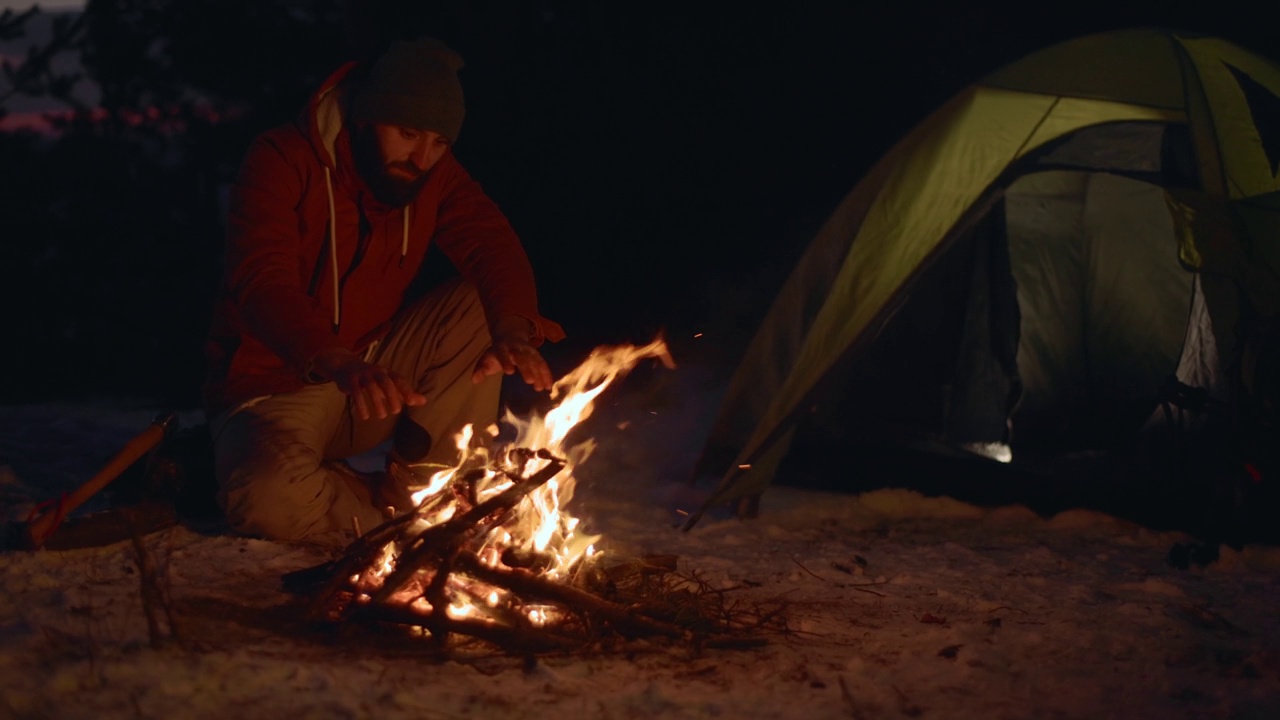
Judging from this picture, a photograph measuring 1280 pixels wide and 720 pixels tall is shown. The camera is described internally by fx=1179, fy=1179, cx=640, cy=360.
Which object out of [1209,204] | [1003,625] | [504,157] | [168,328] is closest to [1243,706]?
[1003,625]

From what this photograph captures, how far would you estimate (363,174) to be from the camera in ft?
12.6

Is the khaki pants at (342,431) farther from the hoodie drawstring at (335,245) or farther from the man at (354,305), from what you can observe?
the hoodie drawstring at (335,245)

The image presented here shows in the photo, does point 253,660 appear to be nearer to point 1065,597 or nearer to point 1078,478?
point 1065,597

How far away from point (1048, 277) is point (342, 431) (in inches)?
130

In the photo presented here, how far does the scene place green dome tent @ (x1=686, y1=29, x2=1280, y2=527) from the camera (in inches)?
165

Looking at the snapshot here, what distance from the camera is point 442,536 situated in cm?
301

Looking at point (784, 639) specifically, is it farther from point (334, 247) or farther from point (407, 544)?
point (334, 247)

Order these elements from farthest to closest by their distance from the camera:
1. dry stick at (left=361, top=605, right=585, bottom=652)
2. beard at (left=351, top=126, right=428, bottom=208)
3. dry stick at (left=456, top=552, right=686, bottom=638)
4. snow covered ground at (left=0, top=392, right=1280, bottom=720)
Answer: beard at (left=351, top=126, right=428, bottom=208) → dry stick at (left=456, top=552, right=686, bottom=638) → dry stick at (left=361, top=605, right=585, bottom=652) → snow covered ground at (left=0, top=392, right=1280, bottom=720)

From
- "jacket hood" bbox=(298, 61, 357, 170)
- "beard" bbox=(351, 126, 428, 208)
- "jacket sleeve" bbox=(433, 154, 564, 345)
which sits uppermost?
"jacket hood" bbox=(298, 61, 357, 170)

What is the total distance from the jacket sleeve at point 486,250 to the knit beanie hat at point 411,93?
457 mm

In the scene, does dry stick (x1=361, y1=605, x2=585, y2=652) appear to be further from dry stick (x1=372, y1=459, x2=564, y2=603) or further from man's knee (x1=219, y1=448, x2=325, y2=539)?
man's knee (x1=219, y1=448, x2=325, y2=539)

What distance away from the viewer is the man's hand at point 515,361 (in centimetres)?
358

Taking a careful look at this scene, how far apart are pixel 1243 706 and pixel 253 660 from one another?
2.22 meters

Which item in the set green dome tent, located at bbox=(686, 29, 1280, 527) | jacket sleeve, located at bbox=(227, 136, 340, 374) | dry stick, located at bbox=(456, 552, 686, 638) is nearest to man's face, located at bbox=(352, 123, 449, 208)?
jacket sleeve, located at bbox=(227, 136, 340, 374)
